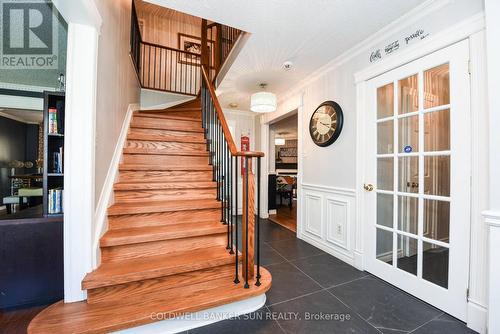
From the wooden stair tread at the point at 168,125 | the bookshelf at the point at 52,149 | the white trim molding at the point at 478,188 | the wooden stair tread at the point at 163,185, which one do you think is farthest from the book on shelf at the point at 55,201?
the white trim molding at the point at 478,188

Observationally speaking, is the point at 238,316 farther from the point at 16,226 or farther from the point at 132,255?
the point at 16,226

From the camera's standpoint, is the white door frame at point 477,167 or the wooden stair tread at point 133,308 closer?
the wooden stair tread at point 133,308

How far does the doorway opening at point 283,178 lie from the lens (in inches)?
179

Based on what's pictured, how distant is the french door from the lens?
4.72 ft

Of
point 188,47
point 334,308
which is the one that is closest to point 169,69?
point 188,47

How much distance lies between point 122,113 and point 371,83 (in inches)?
109

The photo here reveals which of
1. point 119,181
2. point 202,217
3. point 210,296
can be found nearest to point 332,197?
point 202,217

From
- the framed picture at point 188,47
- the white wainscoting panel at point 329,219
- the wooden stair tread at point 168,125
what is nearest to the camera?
the white wainscoting panel at point 329,219

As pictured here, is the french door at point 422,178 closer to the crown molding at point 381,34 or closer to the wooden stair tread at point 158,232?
the crown molding at point 381,34

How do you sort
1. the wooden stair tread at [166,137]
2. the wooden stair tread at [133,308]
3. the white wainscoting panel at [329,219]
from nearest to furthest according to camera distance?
1. the wooden stair tread at [133,308]
2. the white wainscoting panel at [329,219]
3. the wooden stair tread at [166,137]

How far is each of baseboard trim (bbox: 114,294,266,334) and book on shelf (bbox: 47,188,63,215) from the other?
109 centimetres

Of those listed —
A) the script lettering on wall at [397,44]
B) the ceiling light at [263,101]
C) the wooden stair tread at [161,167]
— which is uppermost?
the script lettering on wall at [397,44]

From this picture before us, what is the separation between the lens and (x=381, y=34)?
75.9 inches

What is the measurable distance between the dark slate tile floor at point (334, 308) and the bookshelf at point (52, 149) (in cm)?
147
